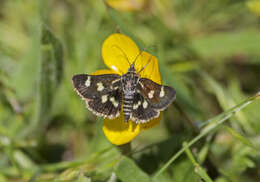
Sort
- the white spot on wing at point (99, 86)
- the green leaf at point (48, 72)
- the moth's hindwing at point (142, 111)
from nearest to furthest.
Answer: the moth's hindwing at point (142, 111)
the white spot on wing at point (99, 86)
the green leaf at point (48, 72)

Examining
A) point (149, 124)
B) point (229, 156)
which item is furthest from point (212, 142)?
point (149, 124)

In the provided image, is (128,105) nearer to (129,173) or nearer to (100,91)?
(100,91)

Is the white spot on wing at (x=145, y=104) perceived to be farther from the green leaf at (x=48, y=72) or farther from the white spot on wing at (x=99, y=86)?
the green leaf at (x=48, y=72)

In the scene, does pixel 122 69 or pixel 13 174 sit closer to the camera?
pixel 122 69

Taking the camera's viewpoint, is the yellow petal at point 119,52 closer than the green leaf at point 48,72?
Yes

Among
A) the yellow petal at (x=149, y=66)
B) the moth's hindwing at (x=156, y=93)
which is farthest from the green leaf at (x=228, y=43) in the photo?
the moth's hindwing at (x=156, y=93)

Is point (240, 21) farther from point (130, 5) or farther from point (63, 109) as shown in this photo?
point (63, 109)

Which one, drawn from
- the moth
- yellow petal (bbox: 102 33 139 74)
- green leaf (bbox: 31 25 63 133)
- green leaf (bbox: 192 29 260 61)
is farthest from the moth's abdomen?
green leaf (bbox: 192 29 260 61)
